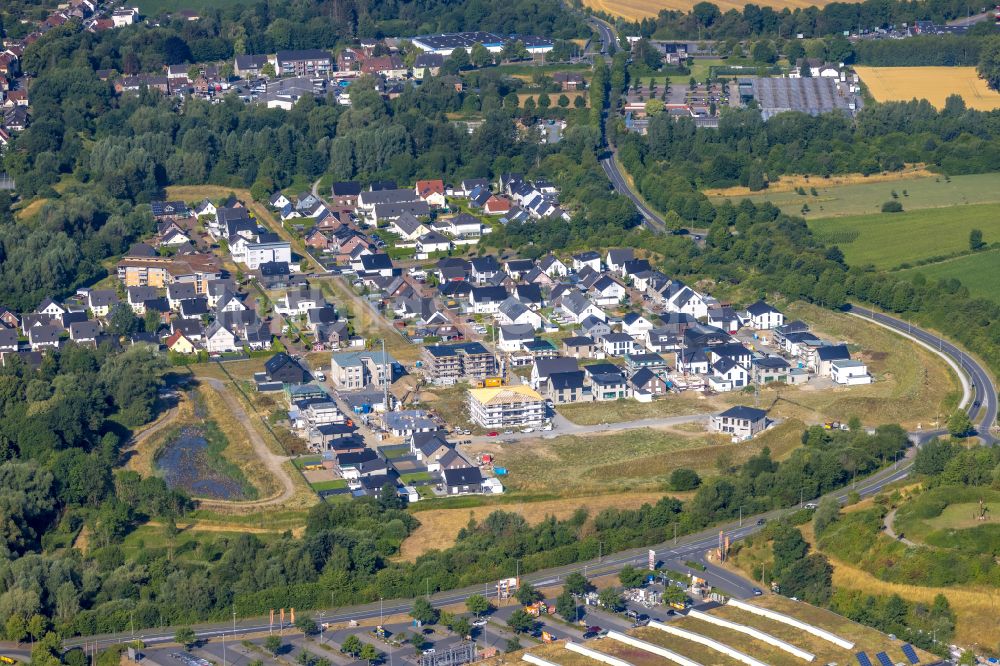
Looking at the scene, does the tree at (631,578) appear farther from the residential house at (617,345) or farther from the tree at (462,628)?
the residential house at (617,345)

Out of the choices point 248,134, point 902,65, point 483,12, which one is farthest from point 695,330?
point 483,12

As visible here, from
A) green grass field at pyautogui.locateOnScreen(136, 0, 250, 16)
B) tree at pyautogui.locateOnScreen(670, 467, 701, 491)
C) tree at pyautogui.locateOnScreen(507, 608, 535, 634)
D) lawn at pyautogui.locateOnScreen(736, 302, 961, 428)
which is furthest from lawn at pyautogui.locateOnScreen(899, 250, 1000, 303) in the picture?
green grass field at pyautogui.locateOnScreen(136, 0, 250, 16)

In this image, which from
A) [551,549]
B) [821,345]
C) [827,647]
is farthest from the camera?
[821,345]

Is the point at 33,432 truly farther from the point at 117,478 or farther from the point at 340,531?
the point at 340,531

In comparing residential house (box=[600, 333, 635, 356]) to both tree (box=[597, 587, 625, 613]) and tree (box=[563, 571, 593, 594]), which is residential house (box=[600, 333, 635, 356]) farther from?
tree (box=[597, 587, 625, 613])

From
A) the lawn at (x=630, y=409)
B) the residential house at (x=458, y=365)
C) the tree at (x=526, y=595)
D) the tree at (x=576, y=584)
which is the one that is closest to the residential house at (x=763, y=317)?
the lawn at (x=630, y=409)

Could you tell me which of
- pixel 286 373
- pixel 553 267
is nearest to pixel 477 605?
pixel 286 373

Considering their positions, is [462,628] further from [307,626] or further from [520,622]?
[307,626]
